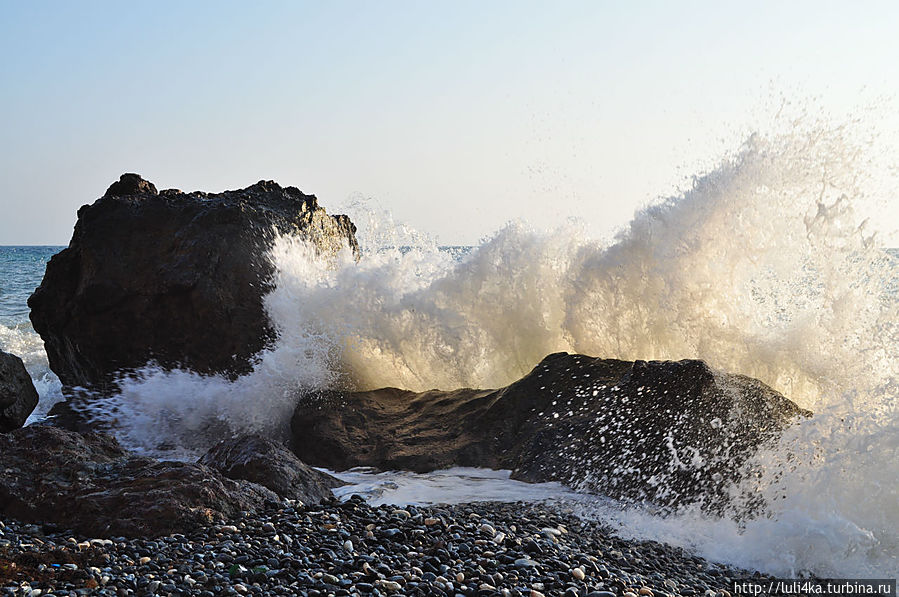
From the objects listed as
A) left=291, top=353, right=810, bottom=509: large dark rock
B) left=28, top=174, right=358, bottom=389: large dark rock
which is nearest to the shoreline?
left=291, top=353, right=810, bottom=509: large dark rock

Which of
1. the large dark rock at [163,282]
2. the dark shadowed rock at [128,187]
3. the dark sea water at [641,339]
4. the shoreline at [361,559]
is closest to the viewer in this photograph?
the shoreline at [361,559]

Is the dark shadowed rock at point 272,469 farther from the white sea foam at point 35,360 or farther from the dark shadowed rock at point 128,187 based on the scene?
the dark shadowed rock at point 128,187

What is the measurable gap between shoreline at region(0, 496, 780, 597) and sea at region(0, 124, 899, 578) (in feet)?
1.84

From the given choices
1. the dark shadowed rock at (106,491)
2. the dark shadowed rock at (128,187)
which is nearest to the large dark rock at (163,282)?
the dark shadowed rock at (128,187)

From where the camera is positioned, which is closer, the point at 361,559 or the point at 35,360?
the point at 361,559

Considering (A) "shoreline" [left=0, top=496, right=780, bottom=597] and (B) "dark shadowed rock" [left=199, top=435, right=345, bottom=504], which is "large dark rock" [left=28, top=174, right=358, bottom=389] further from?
(A) "shoreline" [left=0, top=496, right=780, bottom=597]

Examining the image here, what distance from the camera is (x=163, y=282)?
750 cm

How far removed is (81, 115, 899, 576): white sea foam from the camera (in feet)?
17.1

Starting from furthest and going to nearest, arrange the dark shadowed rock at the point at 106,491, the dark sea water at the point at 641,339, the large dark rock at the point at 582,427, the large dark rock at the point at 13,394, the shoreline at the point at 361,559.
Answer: the large dark rock at the point at 13,394 → the large dark rock at the point at 582,427 → the dark sea water at the point at 641,339 → the dark shadowed rock at the point at 106,491 → the shoreline at the point at 361,559

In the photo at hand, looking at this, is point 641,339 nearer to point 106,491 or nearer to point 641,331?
point 641,331

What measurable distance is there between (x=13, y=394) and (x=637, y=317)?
572 centimetres

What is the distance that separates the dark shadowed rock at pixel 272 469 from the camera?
15.3 ft

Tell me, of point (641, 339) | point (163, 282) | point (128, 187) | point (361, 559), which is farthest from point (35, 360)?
point (361, 559)

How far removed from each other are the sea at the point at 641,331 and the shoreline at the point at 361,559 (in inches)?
22.1
